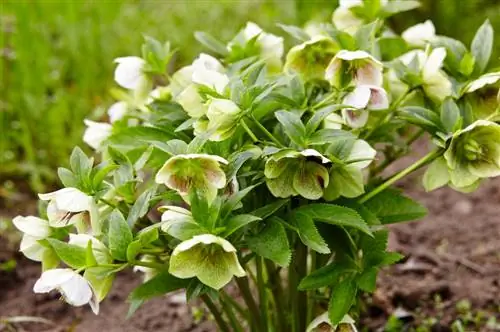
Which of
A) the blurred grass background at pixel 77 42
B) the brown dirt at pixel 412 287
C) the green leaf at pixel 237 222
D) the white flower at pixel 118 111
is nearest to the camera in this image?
the green leaf at pixel 237 222

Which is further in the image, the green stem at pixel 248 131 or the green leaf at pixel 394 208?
the green leaf at pixel 394 208

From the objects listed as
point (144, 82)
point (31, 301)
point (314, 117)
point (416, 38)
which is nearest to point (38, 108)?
point (31, 301)

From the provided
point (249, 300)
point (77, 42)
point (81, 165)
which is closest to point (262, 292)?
point (249, 300)

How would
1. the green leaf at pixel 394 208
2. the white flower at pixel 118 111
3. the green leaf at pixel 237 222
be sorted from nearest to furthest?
the green leaf at pixel 237 222, the green leaf at pixel 394 208, the white flower at pixel 118 111

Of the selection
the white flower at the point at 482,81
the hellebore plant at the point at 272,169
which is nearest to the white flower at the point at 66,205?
the hellebore plant at the point at 272,169

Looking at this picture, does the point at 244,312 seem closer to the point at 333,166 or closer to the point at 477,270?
the point at 333,166

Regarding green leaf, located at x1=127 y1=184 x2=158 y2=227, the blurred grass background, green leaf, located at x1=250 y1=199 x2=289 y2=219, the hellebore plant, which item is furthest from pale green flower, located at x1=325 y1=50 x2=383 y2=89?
the blurred grass background

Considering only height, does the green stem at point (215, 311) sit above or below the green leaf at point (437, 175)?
below

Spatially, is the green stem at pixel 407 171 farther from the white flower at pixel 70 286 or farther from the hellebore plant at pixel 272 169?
the white flower at pixel 70 286
